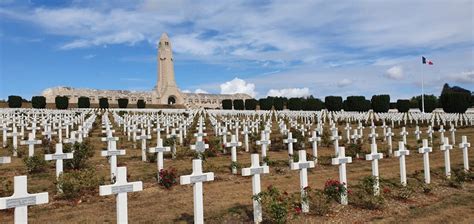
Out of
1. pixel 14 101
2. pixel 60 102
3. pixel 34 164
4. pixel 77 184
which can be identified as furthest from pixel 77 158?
pixel 14 101

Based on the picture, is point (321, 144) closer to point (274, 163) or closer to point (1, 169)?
point (274, 163)

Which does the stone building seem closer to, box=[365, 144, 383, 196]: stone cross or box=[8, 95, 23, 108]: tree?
box=[8, 95, 23, 108]: tree

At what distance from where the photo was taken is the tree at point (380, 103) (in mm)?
44812

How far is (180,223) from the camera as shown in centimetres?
571

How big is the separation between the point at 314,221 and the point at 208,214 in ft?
5.25

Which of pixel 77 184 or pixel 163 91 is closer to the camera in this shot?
pixel 77 184

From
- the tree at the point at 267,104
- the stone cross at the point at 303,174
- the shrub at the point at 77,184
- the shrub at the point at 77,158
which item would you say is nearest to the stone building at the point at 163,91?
the tree at the point at 267,104

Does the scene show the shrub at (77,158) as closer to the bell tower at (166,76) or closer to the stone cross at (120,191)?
the stone cross at (120,191)

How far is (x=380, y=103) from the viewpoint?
1770 inches

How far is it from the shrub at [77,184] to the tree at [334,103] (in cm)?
4409

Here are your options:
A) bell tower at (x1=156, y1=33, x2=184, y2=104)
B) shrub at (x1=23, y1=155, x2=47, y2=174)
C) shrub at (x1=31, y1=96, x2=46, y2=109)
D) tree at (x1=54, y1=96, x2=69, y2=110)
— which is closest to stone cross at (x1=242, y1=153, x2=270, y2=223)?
shrub at (x1=23, y1=155, x2=47, y2=174)

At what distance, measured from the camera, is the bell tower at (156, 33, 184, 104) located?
260 ft

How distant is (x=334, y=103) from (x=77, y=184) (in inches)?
1770

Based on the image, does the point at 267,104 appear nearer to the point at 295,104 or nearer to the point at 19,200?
the point at 295,104
